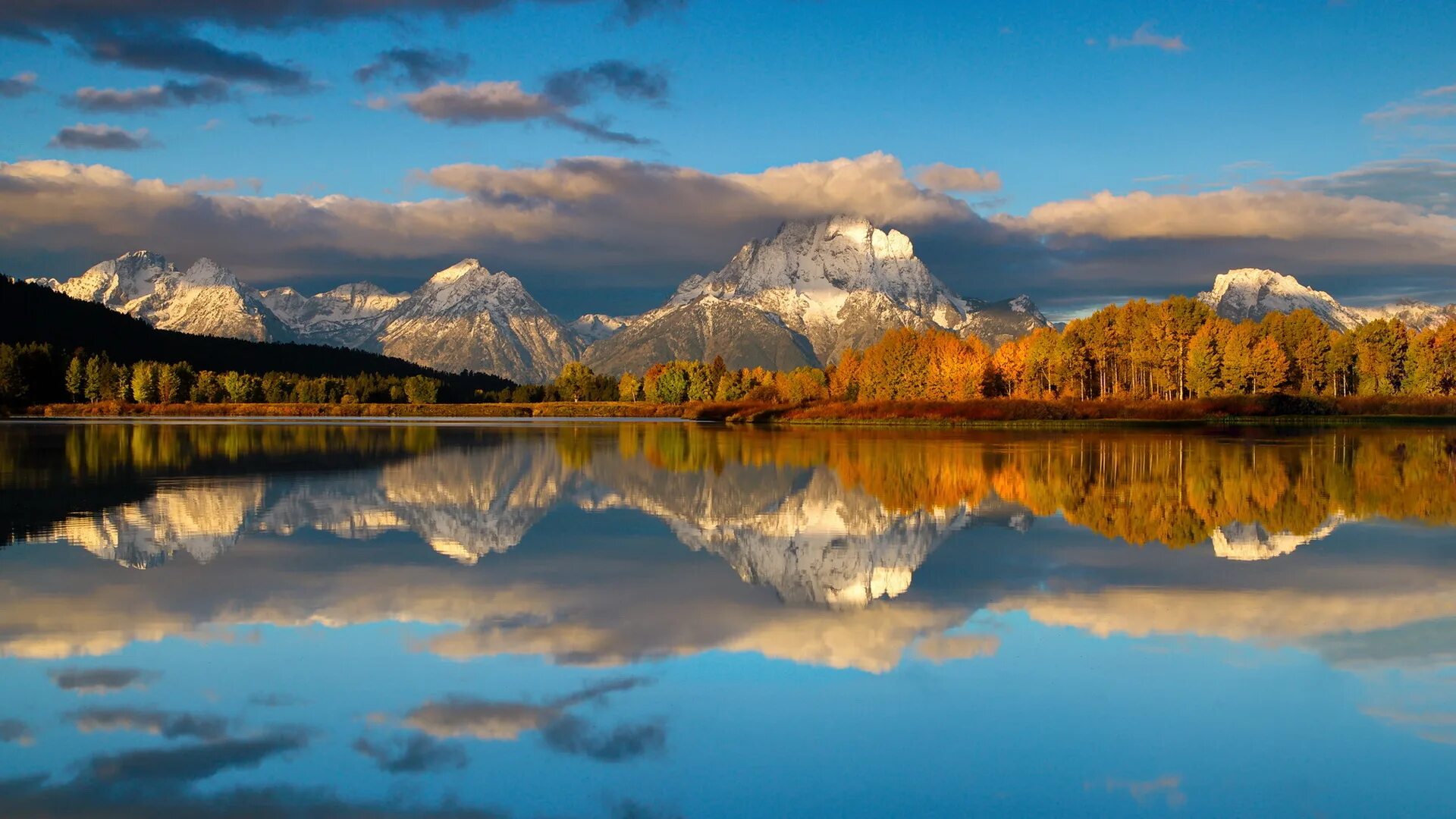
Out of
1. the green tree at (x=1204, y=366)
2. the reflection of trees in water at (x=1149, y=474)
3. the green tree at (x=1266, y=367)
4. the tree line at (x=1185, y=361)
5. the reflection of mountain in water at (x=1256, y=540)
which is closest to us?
the reflection of mountain in water at (x=1256, y=540)

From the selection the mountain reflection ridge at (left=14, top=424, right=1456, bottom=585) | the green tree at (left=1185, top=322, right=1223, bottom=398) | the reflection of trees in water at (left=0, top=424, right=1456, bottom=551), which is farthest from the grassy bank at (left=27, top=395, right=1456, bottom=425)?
the mountain reflection ridge at (left=14, top=424, right=1456, bottom=585)

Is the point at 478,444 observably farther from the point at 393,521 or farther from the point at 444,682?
the point at 444,682

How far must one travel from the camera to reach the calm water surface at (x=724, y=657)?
11469 millimetres

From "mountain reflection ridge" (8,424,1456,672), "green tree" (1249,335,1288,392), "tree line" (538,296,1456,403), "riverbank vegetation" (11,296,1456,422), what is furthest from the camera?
"tree line" (538,296,1456,403)

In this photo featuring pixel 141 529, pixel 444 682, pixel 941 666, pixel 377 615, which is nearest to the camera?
pixel 444 682

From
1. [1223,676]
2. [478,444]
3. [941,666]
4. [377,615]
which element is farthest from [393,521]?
[478,444]

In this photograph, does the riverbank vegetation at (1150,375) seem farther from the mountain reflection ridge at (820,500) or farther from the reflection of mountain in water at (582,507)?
the reflection of mountain in water at (582,507)

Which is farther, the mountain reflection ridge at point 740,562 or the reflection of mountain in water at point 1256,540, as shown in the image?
the reflection of mountain in water at point 1256,540

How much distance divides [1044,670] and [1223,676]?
2403 mm

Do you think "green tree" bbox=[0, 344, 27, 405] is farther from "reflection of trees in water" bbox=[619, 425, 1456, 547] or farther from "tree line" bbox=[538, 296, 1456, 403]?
"reflection of trees in water" bbox=[619, 425, 1456, 547]

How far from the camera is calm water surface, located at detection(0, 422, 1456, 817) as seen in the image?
11.5 metres

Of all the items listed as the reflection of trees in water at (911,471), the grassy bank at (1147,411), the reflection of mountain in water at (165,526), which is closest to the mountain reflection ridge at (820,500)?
the reflection of mountain in water at (165,526)

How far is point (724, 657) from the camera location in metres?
16.6

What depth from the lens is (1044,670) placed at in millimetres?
15828
